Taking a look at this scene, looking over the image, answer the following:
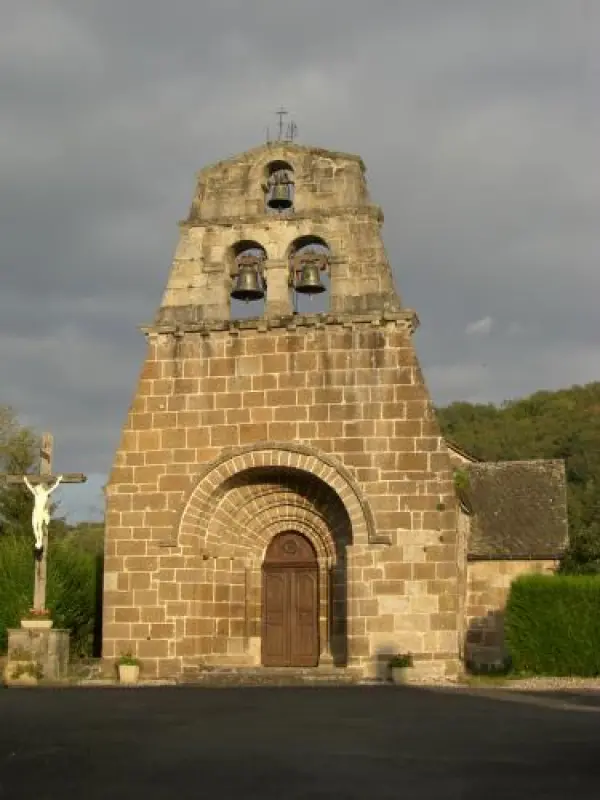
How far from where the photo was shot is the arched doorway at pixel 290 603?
19.2 meters

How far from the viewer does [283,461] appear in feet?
Result: 60.4

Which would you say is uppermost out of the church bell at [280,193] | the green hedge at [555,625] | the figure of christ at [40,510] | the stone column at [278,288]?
the church bell at [280,193]

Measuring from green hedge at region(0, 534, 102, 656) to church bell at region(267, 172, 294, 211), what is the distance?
836 cm

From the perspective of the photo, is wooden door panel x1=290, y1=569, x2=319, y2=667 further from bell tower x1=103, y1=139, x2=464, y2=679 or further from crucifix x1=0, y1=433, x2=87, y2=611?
crucifix x1=0, y1=433, x2=87, y2=611

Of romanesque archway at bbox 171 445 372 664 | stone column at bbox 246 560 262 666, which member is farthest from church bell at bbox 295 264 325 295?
stone column at bbox 246 560 262 666

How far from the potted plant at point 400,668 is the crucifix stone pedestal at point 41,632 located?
534cm

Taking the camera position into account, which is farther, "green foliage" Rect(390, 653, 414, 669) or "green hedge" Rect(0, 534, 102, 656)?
"green hedge" Rect(0, 534, 102, 656)

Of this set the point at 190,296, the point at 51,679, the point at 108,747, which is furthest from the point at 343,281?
the point at 108,747

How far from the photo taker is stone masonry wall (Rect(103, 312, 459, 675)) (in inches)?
696

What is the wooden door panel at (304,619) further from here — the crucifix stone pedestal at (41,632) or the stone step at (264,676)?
the crucifix stone pedestal at (41,632)

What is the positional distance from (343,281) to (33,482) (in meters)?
6.23

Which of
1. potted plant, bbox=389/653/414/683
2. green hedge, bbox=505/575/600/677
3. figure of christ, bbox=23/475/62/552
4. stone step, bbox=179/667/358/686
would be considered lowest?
stone step, bbox=179/667/358/686

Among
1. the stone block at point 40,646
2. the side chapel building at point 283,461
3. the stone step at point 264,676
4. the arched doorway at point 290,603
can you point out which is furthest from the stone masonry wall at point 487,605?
the stone block at point 40,646

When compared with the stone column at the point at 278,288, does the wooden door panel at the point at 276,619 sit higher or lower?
lower
